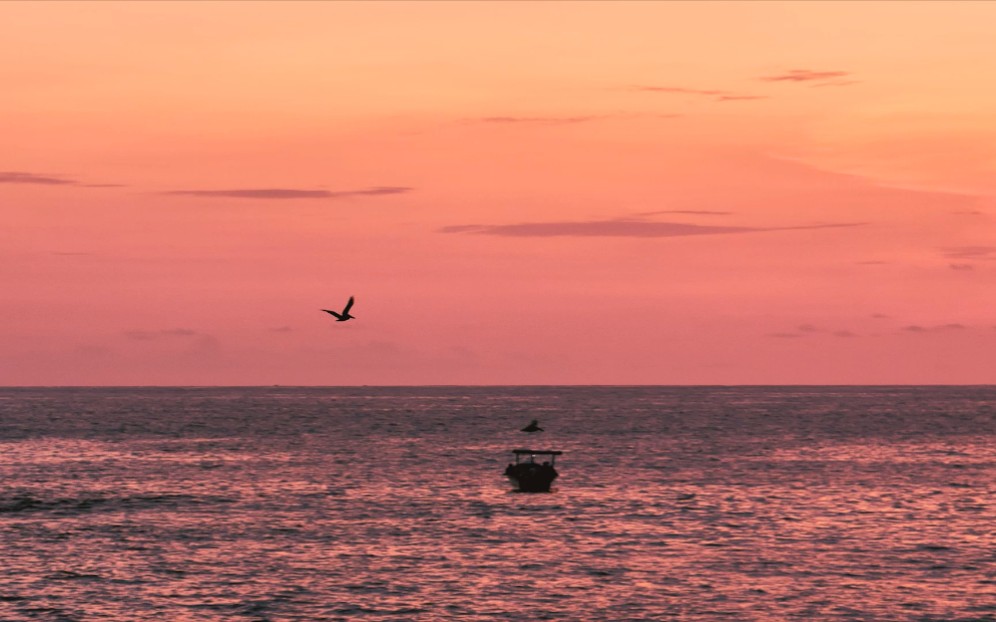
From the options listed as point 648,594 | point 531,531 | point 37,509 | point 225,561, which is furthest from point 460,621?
point 37,509

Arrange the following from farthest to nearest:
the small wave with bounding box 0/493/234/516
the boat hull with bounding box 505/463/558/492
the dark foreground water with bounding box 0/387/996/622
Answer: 1. the boat hull with bounding box 505/463/558/492
2. the small wave with bounding box 0/493/234/516
3. the dark foreground water with bounding box 0/387/996/622

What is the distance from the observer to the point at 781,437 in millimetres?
170750

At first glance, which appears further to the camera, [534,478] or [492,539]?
[534,478]

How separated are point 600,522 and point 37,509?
33410mm

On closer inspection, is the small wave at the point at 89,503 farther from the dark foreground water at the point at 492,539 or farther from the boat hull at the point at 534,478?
the boat hull at the point at 534,478

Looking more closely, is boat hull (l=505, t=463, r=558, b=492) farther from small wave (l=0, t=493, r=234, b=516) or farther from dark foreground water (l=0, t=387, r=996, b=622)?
small wave (l=0, t=493, r=234, b=516)

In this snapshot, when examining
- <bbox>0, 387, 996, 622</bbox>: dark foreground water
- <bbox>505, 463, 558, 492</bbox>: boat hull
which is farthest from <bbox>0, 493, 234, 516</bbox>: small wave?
<bbox>505, 463, 558, 492</bbox>: boat hull

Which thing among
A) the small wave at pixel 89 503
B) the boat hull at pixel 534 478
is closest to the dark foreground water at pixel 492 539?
the small wave at pixel 89 503

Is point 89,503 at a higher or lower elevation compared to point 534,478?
lower

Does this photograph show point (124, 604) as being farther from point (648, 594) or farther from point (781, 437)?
point (781, 437)

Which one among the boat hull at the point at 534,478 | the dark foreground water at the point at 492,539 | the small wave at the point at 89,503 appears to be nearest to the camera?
the dark foreground water at the point at 492,539

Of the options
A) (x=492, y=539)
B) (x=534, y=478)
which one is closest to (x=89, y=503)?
(x=534, y=478)

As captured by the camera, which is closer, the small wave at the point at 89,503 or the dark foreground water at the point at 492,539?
the dark foreground water at the point at 492,539

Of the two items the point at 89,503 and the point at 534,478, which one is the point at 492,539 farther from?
the point at 89,503
